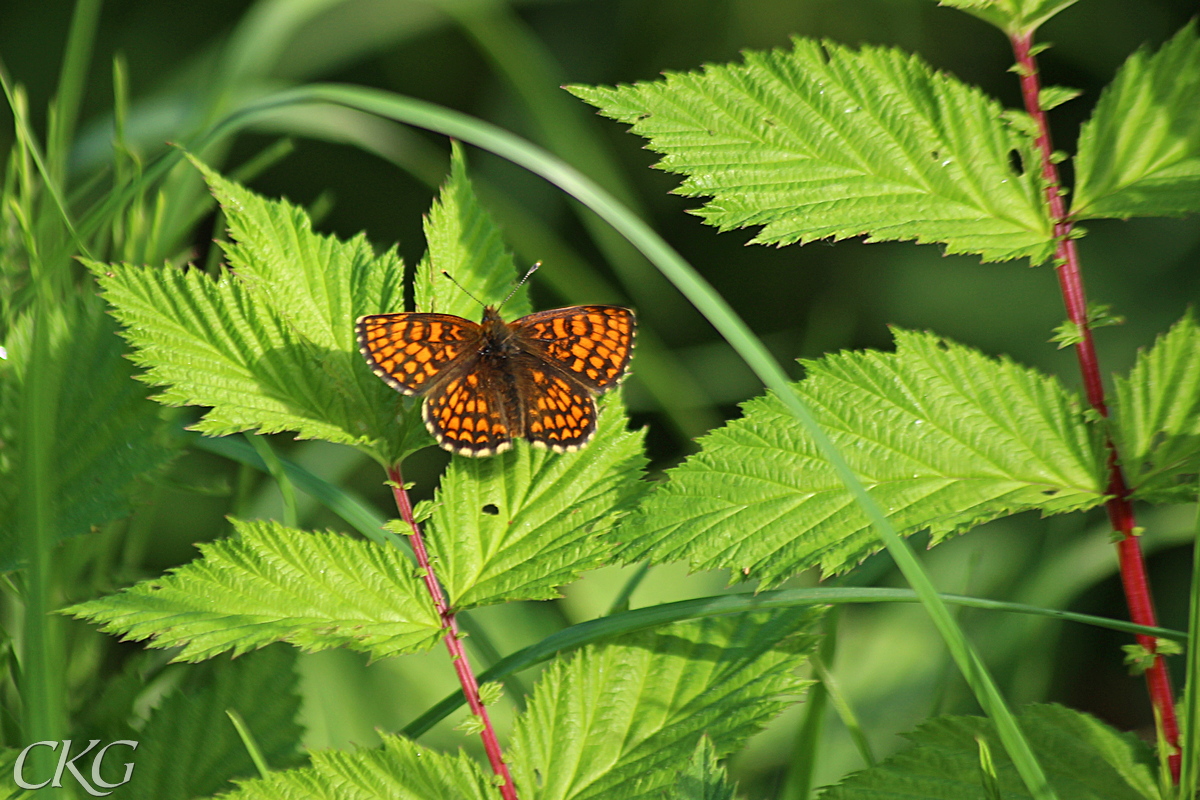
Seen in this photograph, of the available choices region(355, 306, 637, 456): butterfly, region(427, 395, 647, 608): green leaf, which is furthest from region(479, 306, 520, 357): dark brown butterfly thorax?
region(427, 395, 647, 608): green leaf

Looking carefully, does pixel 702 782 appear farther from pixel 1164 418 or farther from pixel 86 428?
pixel 86 428

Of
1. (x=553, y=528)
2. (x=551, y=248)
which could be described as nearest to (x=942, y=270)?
(x=551, y=248)

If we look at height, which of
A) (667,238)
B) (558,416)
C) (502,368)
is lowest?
(558,416)

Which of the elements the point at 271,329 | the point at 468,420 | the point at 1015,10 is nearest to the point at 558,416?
the point at 468,420

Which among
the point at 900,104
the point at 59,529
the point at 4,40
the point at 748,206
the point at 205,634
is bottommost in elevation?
the point at 205,634

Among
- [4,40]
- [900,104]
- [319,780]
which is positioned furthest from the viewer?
[4,40]

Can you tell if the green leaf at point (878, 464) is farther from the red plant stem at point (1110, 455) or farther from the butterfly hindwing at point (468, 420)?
the butterfly hindwing at point (468, 420)

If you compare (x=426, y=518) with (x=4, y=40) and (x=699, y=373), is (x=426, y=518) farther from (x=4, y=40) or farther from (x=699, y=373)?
(x=4, y=40)
